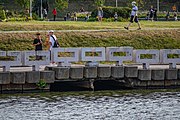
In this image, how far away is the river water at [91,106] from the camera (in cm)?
2996

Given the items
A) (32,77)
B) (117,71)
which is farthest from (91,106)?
(117,71)

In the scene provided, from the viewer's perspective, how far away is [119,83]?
40.4m

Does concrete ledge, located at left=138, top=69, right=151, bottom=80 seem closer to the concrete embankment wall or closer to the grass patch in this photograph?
the concrete embankment wall

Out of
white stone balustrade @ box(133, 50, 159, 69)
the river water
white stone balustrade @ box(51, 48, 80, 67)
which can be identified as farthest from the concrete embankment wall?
the river water

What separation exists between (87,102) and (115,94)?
3700mm

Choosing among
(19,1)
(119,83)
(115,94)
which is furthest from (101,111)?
(19,1)

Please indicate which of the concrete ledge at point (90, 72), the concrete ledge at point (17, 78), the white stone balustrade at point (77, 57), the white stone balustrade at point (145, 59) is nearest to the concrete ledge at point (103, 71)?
the concrete ledge at point (90, 72)

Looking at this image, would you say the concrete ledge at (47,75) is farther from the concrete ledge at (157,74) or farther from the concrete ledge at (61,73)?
the concrete ledge at (157,74)

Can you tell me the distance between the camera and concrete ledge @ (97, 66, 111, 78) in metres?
38.7

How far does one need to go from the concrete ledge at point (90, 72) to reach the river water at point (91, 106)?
1368 millimetres

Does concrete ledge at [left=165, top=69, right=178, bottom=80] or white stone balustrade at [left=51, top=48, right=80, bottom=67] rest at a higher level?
white stone balustrade at [left=51, top=48, right=80, bottom=67]

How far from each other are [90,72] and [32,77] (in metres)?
3.06

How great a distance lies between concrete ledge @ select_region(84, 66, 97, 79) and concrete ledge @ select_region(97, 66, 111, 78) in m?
0.24

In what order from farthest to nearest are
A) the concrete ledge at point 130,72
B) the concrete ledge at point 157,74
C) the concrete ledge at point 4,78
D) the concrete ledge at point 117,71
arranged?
1. the concrete ledge at point 157,74
2. the concrete ledge at point 130,72
3. the concrete ledge at point 117,71
4. the concrete ledge at point 4,78
